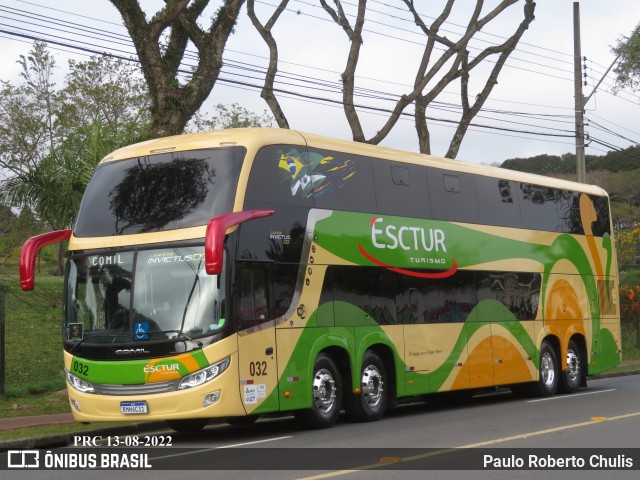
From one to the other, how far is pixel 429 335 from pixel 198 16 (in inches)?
334

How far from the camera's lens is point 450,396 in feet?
71.5

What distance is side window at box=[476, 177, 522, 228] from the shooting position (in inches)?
782

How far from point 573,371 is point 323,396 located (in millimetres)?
8847

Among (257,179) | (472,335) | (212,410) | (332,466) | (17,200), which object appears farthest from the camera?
(17,200)

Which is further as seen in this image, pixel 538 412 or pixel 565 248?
pixel 565 248

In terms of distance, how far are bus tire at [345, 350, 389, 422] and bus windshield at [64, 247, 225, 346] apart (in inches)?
136

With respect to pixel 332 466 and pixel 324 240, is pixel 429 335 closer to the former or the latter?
pixel 324 240

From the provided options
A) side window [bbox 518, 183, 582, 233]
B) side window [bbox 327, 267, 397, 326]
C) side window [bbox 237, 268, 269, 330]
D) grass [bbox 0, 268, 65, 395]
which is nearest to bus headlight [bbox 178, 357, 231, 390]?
side window [bbox 237, 268, 269, 330]

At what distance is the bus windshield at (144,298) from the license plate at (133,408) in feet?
2.58

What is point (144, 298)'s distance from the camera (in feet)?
46.0

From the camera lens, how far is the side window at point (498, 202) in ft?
65.2

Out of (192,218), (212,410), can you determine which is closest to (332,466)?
(212,410)

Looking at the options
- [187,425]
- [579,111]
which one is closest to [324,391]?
[187,425]

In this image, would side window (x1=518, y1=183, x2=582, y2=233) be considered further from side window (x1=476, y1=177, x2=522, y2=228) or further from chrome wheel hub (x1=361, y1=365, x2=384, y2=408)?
chrome wheel hub (x1=361, y1=365, x2=384, y2=408)
